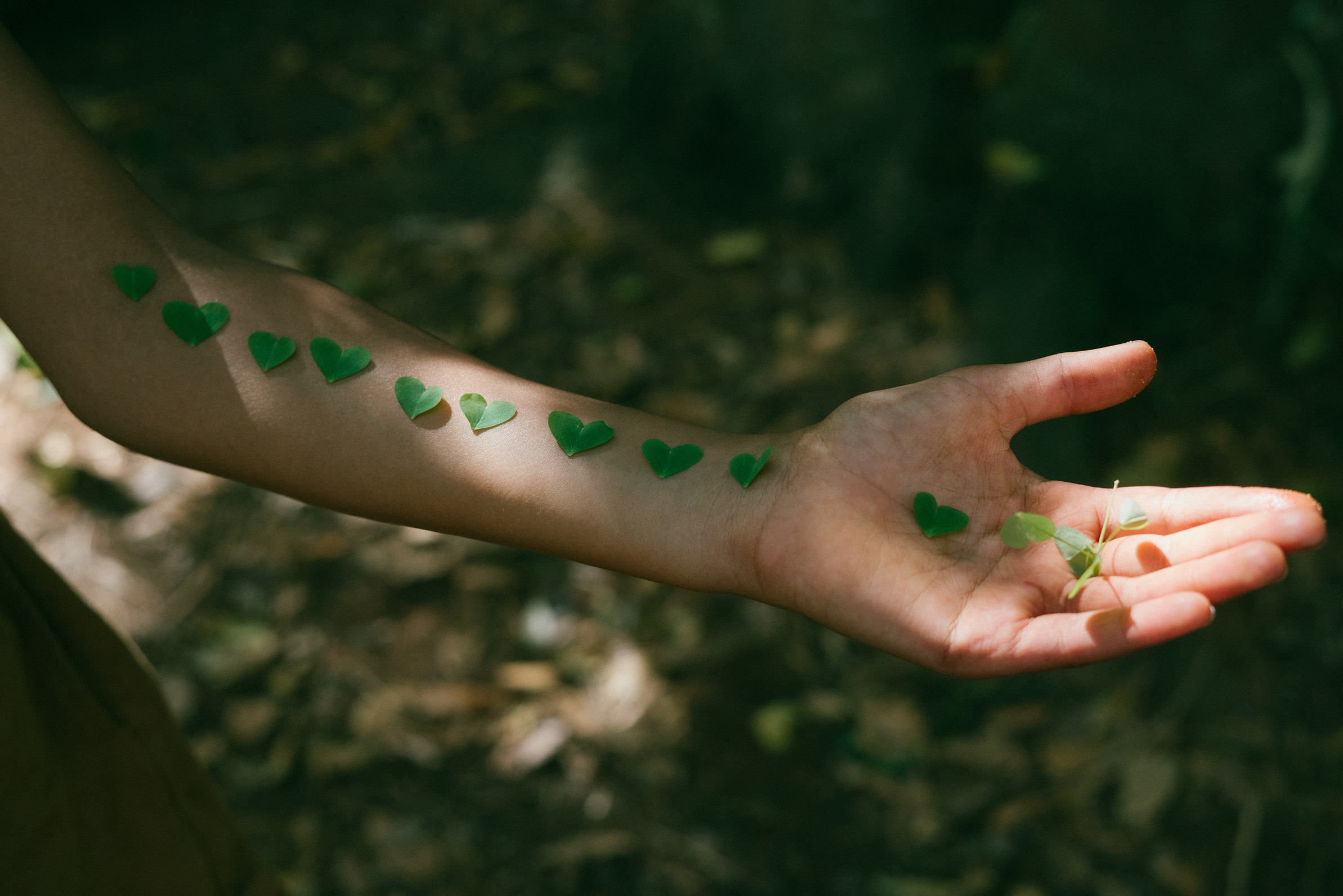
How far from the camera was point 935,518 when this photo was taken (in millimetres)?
1564

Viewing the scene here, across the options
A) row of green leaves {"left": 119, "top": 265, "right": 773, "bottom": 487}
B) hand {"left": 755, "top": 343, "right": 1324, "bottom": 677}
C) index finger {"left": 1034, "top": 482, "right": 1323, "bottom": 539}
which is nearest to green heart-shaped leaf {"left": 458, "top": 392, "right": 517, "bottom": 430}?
row of green leaves {"left": 119, "top": 265, "right": 773, "bottom": 487}

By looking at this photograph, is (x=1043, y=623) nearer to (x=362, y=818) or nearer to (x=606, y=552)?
(x=606, y=552)

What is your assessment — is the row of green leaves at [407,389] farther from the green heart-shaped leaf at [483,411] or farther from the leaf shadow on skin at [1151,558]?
the leaf shadow on skin at [1151,558]

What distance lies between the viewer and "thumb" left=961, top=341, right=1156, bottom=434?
1552 mm

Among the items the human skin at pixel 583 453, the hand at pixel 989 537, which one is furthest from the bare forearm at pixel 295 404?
the hand at pixel 989 537

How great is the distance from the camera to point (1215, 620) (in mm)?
2723

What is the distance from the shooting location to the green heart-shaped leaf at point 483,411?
5.51 ft

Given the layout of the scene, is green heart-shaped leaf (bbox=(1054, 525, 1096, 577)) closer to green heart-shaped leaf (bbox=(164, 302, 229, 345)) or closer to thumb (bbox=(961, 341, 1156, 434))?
thumb (bbox=(961, 341, 1156, 434))

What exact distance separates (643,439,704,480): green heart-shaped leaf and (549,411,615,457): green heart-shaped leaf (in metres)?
0.08

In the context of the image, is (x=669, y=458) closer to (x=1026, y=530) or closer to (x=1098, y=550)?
(x=1026, y=530)

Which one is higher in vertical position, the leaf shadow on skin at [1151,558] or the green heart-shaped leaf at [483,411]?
the leaf shadow on skin at [1151,558]

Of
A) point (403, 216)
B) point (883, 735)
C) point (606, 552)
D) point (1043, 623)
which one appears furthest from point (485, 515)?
point (403, 216)

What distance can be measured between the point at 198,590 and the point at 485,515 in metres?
1.71

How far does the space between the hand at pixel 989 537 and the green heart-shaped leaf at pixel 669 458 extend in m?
0.18
